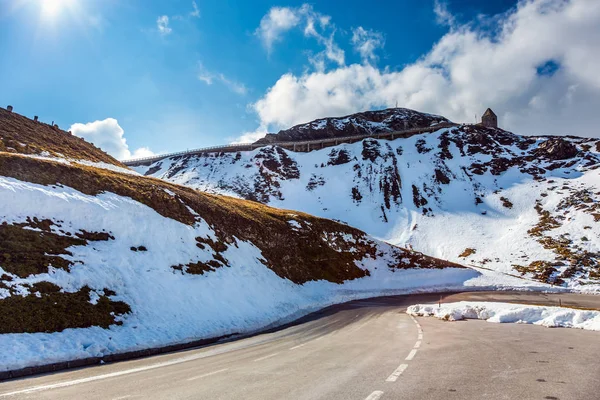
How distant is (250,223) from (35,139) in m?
23.1

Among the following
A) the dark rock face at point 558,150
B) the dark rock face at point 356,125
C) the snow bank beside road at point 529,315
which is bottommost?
the snow bank beside road at point 529,315

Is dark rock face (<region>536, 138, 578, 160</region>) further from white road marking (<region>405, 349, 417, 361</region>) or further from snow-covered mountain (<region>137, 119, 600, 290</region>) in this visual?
white road marking (<region>405, 349, 417, 361</region>)

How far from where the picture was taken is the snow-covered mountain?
2459 inches

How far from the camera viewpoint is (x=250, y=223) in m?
40.5

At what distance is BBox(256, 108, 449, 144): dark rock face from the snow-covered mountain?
Answer: 16.3m

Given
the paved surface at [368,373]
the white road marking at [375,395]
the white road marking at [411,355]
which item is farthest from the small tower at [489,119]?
the white road marking at [375,395]

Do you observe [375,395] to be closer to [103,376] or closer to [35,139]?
[103,376]

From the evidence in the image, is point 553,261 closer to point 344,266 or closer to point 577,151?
point 344,266

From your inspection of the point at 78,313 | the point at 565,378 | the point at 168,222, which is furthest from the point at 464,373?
the point at 168,222

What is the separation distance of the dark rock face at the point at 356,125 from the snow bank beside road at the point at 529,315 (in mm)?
128206

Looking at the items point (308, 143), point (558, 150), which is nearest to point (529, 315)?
point (558, 150)

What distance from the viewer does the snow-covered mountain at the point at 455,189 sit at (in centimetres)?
6247

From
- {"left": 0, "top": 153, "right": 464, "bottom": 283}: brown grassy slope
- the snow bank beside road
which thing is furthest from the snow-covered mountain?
the snow bank beside road

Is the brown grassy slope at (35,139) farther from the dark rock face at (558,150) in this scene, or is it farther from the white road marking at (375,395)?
the dark rock face at (558,150)
